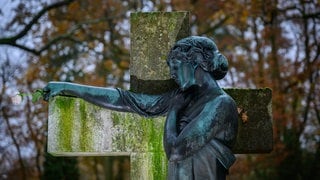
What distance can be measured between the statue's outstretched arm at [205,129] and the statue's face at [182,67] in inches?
10.4

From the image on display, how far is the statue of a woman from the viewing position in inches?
136

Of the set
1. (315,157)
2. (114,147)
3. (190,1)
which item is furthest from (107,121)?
(190,1)

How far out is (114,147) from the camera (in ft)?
14.1

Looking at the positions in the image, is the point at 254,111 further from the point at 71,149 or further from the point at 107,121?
the point at 71,149

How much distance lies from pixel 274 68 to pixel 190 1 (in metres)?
4.17

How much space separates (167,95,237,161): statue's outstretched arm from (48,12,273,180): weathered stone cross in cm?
81

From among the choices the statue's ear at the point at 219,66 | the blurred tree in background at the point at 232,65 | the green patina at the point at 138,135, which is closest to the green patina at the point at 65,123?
the green patina at the point at 138,135

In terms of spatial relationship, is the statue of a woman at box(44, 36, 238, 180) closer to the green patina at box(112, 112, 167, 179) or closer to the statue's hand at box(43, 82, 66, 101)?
the statue's hand at box(43, 82, 66, 101)

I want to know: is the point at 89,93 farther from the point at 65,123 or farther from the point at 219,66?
the point at 219,66

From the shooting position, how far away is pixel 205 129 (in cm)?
344

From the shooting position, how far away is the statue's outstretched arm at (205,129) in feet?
11.2

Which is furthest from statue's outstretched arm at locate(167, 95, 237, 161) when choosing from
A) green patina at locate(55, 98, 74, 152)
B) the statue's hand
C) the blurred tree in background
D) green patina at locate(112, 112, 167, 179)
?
the blurred tree in background

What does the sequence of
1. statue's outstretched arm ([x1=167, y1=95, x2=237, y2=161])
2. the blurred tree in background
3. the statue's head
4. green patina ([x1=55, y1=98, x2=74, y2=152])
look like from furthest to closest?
the blurred tree in background → green patina ([x1=55, y1=98, x2=74, y2=152]) → the statue's head → statue's outstretched arm ([x1=167, y1=95, x2=237, y2=161])

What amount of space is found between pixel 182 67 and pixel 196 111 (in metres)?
0.32
